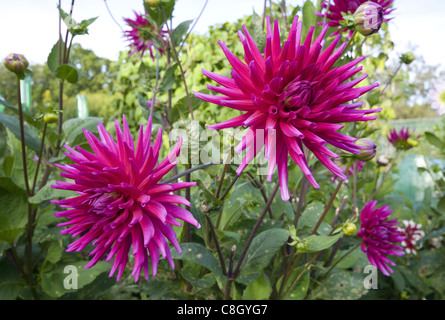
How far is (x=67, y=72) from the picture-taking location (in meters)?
0.72

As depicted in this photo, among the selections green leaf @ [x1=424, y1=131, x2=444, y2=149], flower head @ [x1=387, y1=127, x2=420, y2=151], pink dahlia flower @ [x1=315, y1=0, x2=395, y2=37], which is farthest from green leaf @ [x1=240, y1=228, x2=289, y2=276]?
green leaf @ [x1=424, y1=131, x2=444, y2=149]

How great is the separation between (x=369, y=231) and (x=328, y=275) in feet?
0.49

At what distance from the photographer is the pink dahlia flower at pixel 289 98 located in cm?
39

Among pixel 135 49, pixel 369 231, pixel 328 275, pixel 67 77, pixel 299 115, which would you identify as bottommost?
Answer: pixel 328 275

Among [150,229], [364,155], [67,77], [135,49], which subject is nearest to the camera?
[150,229]

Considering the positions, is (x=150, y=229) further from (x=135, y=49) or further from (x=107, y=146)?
(x=135, y=49)

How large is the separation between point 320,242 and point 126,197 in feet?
1.14

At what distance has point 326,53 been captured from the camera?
0.41 meters

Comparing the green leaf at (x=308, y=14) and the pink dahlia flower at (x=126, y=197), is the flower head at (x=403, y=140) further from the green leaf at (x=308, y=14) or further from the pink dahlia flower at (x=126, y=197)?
the pink dahlia flower at (x=126, y=197)

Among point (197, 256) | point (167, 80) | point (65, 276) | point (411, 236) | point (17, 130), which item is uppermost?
point (167, 80)

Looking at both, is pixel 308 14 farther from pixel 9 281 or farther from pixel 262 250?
pixel 9 281

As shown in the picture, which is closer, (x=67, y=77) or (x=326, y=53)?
(x=326, y=53)

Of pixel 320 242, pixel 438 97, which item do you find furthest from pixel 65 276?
pixel 438 97
